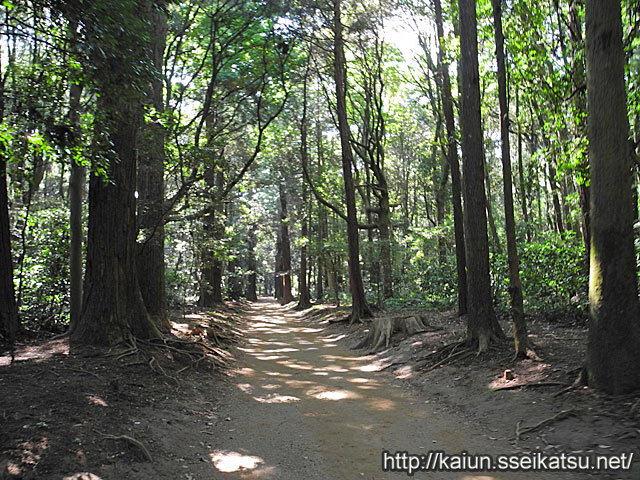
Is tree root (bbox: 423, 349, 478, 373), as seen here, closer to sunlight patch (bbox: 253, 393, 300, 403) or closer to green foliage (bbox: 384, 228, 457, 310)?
sunlight patch (bbox: 253, 393, 300, 403)

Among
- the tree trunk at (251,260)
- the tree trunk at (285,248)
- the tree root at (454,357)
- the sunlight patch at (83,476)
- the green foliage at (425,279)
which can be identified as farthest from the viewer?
the tree trunk at (251,260)

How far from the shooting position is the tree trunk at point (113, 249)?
843cm

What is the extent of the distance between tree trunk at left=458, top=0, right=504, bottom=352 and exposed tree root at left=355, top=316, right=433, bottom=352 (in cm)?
315

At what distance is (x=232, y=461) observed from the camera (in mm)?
5137

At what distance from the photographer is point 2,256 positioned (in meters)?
8.54

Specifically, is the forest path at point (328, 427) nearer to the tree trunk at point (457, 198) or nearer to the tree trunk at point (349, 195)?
the tree trunk at point (457, 198)

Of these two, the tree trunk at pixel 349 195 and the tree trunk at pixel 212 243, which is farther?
the tree trunk at pixel 349 195

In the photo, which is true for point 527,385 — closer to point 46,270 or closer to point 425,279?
point 46,270

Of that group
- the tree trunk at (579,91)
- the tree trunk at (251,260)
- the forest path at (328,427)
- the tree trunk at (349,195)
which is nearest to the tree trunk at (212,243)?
the tree trunk at (349,195)

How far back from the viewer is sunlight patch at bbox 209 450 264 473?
16.1ft

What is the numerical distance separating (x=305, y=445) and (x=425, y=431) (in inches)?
64.6

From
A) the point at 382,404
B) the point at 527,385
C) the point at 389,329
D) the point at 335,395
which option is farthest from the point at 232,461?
the point at 389,329

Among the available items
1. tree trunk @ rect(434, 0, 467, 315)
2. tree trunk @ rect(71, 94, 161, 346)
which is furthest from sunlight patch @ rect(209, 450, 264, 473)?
tree trunk @ rect(434, 0, 467, 315)

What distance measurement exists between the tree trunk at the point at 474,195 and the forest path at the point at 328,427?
2.42 meters
